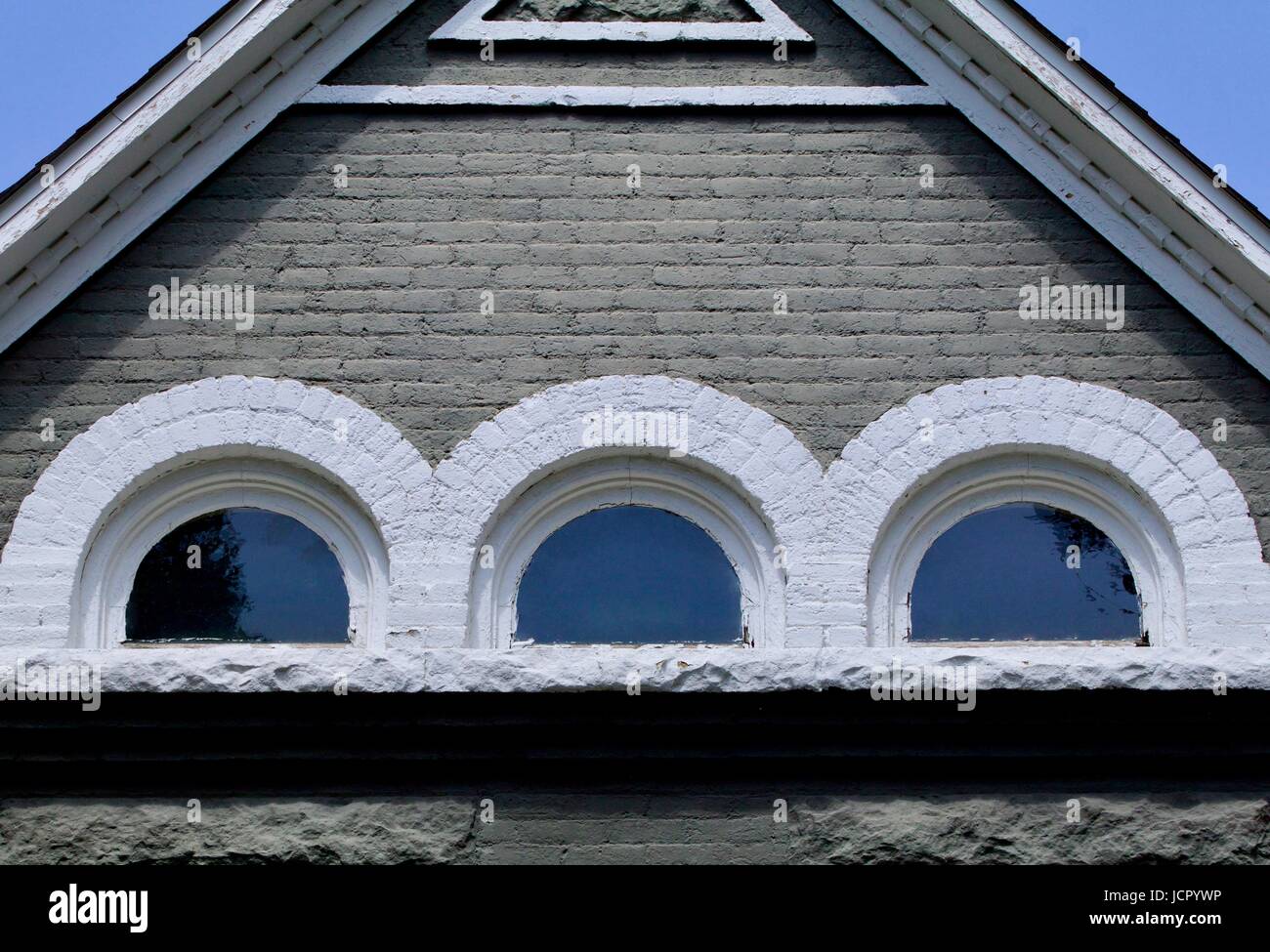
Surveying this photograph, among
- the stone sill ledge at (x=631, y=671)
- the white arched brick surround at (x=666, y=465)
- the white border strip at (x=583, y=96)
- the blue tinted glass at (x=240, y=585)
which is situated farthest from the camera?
the white border strip at (x=583, y=96)

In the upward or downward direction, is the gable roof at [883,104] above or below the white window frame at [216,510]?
above

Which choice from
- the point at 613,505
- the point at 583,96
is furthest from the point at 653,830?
the point at 583,96

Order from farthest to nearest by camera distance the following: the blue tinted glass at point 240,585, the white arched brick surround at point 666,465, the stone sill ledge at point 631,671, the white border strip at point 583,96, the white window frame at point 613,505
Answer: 1. the white border strip at point 583,96
2. the blue tinted glass at point 240,585
3. the white window frame at point 613,505
4. the white arched brick surround at point 666,465
5. the stone sill ledge at point 631,671

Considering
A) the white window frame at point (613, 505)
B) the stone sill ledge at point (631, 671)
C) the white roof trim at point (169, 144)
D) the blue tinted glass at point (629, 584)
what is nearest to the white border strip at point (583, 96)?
the white roof trim at point (169, 144)

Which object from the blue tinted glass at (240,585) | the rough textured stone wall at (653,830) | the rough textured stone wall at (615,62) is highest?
the rough textured stone wall at (615,62)

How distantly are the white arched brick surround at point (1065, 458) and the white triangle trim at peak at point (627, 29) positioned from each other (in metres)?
1.93

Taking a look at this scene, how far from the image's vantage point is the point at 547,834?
5.66m

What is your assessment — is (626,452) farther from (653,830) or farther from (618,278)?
(653,830)

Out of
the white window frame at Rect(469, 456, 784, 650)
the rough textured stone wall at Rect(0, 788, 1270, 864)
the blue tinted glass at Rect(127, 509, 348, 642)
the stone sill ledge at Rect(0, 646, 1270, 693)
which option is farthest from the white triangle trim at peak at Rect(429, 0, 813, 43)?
the rough textured stone wall at Rect(0, 788, 1270, 864)

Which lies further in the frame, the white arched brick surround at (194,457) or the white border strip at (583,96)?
the white border strip at (583,96)

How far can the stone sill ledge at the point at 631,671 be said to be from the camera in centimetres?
562

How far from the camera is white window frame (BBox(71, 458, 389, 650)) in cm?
752

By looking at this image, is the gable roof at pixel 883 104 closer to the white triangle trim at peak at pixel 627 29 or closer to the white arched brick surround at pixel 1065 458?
the white triangle trim at peak at pixel 627 29
